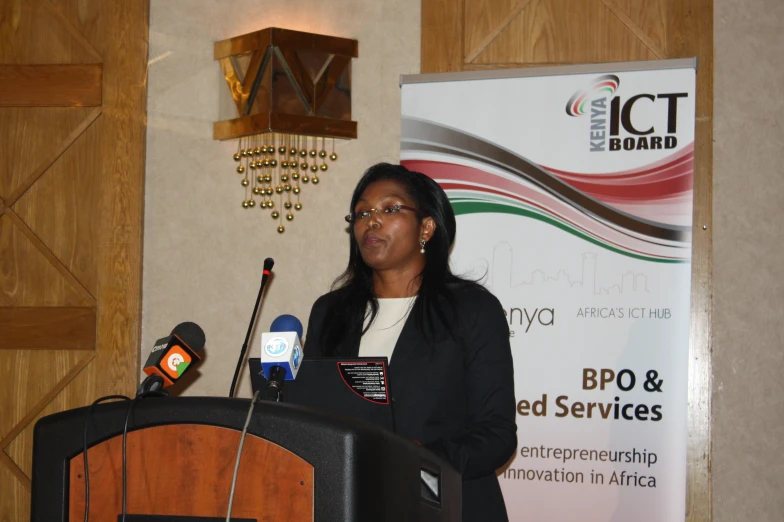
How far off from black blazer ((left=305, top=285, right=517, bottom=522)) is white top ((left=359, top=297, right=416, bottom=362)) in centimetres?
7

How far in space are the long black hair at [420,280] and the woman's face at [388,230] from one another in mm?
30

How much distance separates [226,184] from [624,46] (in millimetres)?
1959

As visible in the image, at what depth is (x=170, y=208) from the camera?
14.6 ft

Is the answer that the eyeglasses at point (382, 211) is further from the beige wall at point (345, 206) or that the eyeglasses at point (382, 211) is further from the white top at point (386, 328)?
the beige wall at point (345, 206)

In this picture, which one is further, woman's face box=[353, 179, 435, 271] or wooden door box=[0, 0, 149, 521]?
wooden door box=[0, 0, 149, 521]

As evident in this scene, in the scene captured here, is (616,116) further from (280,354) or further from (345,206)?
(280,354)

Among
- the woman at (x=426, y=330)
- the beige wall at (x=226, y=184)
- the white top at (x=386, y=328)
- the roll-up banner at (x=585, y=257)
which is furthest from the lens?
the beige wall at (x=226, y=184)

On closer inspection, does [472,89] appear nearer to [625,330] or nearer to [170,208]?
[625,330]

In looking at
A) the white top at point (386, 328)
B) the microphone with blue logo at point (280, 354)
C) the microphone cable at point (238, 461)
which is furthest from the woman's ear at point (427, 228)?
the microphone cable at point (238, 461)

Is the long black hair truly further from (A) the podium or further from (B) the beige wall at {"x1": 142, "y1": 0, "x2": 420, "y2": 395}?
(B) the beige wall at {"x1": 142, "y1": 0, "x2": 420, "y2": 395}

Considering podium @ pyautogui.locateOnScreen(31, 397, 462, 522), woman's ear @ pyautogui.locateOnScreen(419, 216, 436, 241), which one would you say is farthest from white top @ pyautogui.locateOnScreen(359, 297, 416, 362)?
podium @ pyautogui.locateOnScreen(31, 397, 462, 522)

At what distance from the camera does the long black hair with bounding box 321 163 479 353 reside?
2334mm

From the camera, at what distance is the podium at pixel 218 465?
1268 millimetres

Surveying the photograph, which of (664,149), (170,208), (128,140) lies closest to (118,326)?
(170,208)
